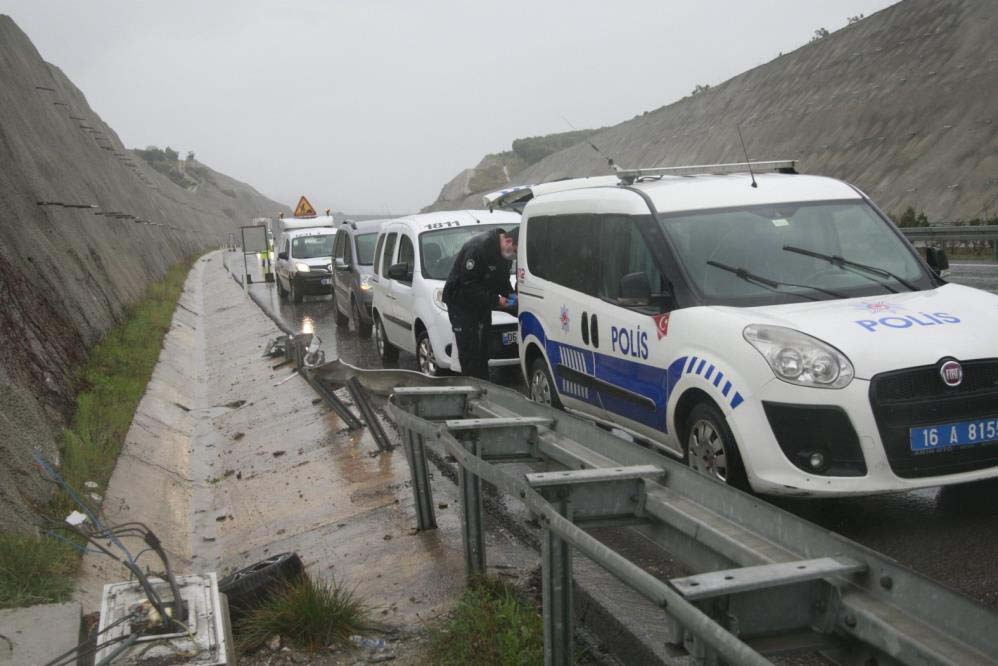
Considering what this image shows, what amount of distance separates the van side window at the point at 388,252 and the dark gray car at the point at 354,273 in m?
2.95

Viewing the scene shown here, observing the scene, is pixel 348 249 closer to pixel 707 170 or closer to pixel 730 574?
pixel 707 170

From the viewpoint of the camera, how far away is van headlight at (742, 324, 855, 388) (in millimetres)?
5891

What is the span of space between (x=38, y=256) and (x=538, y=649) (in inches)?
511

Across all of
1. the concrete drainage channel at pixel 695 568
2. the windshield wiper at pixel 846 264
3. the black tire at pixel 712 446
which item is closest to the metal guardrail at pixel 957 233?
the windshield wiper at pixel 846 264

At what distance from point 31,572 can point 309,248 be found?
25.1 meters

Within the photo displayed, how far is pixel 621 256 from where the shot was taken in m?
7.75

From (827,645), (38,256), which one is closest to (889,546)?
(827,645)

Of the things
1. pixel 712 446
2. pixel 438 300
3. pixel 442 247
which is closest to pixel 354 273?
pixel 442 247

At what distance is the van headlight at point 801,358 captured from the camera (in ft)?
19.3

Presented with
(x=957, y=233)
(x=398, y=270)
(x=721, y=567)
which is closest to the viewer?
(x=721, y=567)

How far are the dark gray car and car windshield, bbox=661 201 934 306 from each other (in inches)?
437

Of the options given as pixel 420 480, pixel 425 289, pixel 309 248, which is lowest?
pixel 420 480

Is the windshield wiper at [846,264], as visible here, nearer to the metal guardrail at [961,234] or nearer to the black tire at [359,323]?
the black tire at [359,323]

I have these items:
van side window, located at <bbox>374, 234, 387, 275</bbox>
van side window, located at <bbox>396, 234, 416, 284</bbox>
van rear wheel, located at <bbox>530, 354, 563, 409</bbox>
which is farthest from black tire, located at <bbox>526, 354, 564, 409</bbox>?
van side window, located at <bbox>374, 234, 387, 275</bbox>
